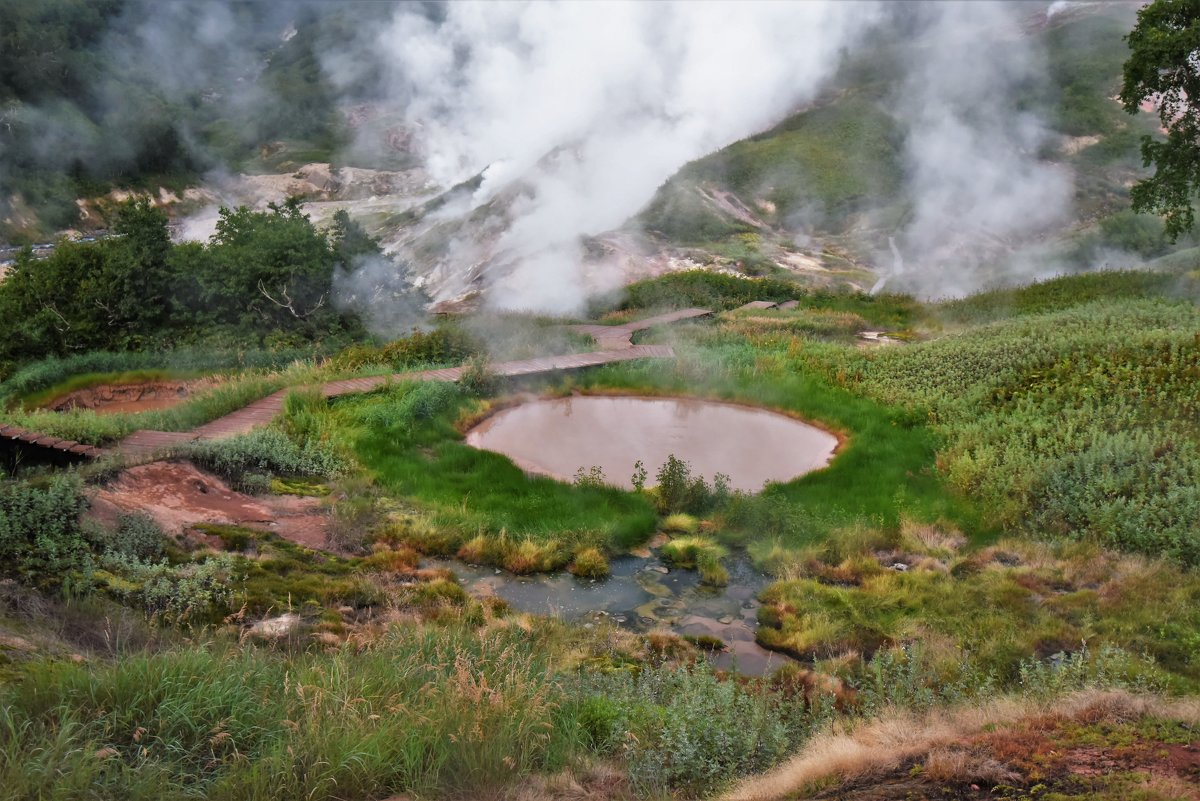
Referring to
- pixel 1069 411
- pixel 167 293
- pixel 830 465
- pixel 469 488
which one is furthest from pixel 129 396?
pixel 1069 411

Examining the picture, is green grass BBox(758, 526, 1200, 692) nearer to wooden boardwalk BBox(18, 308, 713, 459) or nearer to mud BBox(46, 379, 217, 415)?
wooden boardwalk BBox(18, 308, 713, 459)

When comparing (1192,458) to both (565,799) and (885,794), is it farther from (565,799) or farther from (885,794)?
(565,799)

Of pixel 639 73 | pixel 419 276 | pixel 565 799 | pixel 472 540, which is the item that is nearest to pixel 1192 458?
pixel 472 540

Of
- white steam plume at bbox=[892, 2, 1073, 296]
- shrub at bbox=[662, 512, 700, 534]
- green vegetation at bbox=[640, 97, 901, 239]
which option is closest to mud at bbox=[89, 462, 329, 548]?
shrub at bbox=[662, 512, 700, 534]

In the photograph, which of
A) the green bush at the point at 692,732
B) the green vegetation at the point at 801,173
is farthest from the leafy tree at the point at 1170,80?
the green bush at the point at 692,732

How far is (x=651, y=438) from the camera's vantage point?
29.6 ft

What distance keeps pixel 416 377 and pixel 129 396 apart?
4684 mm

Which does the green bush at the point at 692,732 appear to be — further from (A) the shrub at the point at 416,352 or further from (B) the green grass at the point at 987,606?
(A) the shrub at the point at 416,352

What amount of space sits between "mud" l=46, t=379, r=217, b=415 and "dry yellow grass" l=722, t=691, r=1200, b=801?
10.3 meters

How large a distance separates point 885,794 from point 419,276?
17.8 m

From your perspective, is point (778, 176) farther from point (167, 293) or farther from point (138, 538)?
point (138, 538)

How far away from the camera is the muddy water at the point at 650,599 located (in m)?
5.46

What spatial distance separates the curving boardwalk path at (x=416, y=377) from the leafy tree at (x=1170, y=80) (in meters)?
6.89

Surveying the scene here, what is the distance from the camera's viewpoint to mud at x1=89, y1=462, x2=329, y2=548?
243 inches
